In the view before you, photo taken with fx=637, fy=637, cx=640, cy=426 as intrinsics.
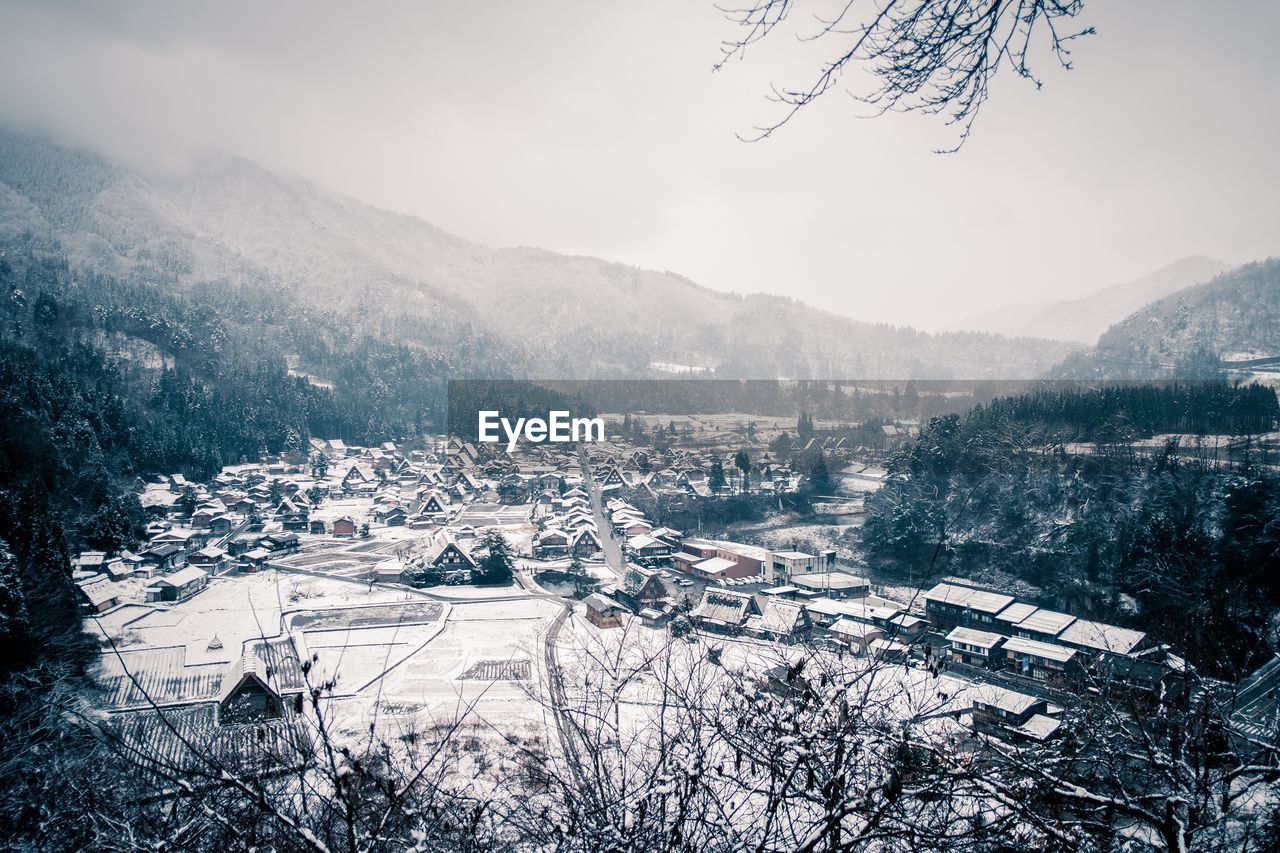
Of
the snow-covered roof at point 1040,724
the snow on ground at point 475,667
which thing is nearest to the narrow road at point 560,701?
the snow on ground at point 475,667

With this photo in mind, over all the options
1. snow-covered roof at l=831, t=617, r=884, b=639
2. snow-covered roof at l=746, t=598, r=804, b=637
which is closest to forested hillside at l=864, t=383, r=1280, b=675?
snow-covered roof at l=831, t=617, r=884, b=639

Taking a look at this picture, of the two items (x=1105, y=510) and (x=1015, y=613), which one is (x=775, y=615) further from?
(x=1105, y=510)

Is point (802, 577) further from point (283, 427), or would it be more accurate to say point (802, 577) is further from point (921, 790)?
point (283, 427)

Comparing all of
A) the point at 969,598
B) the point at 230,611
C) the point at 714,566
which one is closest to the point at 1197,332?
the point at 969,598

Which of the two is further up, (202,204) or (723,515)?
(202,204)

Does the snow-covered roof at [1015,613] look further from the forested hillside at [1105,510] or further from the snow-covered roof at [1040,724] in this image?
the snow-covered roof at [1040,724]

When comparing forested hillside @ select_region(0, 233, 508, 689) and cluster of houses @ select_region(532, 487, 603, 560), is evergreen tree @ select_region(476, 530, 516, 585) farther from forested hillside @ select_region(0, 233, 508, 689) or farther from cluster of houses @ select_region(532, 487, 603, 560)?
forested hillside @ select_region(0, 233, 508, 689)

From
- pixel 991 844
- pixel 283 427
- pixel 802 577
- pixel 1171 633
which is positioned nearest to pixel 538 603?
pixel 802 577
